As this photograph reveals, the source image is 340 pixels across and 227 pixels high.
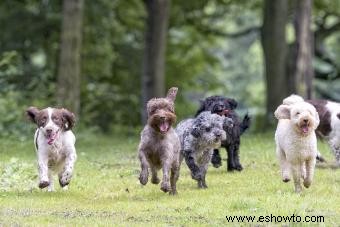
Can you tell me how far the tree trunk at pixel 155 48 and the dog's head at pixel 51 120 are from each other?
16.4 metres

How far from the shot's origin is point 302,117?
13.4 metres

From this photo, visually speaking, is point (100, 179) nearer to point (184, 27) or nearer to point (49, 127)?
point (49, 127)

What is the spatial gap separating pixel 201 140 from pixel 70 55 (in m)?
13.1

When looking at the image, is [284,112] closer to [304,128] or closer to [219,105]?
[304,128]

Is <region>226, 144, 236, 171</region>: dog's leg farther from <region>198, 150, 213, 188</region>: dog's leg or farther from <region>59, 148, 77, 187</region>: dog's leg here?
<region>59, 148, 77, 187</region>: dog's leg

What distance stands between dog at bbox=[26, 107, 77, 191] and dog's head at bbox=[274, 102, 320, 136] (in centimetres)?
329

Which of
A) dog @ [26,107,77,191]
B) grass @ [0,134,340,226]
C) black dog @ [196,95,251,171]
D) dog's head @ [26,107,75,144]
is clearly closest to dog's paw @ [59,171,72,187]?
dog @ [26,107,77,191]

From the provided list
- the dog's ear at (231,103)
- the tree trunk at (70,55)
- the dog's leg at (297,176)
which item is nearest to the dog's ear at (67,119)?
the dog's leg at (297,176)

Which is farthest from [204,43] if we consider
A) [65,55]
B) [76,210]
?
[76,210]

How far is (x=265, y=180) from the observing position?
15.9m

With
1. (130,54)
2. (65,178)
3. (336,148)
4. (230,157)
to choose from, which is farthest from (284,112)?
(130,54)

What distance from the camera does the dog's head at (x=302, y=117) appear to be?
13.4 metres

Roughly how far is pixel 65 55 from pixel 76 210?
15224 mm

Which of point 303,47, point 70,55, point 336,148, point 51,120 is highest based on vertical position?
point 303,47
